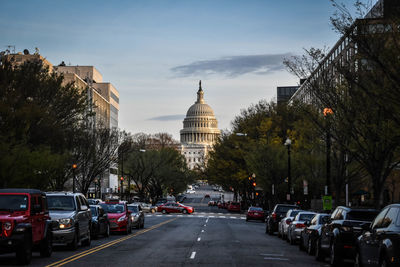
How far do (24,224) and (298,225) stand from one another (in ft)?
45.4

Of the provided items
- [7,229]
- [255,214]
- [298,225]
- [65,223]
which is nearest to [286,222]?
[298,225]

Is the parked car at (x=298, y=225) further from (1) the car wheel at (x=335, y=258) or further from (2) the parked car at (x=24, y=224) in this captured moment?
(2) the parked car at (x=24, y=224)

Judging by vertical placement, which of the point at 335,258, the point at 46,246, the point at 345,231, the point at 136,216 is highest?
the point at 345,231

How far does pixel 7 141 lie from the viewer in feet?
140

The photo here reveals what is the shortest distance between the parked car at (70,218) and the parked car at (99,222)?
10.3 ft

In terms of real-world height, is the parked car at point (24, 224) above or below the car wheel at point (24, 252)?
above

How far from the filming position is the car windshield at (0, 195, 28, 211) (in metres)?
18.3

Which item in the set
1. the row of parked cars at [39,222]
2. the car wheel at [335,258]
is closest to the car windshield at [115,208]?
the row of parked cars at [39,222]

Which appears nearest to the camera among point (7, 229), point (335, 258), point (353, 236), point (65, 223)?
point (7, 229)

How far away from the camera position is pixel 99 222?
29.6 metres

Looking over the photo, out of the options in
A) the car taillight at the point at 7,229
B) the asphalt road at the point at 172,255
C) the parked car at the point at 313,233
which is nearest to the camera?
the car taillight at the point at 7,229

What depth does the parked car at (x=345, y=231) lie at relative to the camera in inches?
702

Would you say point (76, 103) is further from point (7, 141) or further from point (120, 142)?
point (120, 142)

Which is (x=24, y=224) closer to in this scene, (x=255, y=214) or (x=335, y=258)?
(x=335, y=258)
